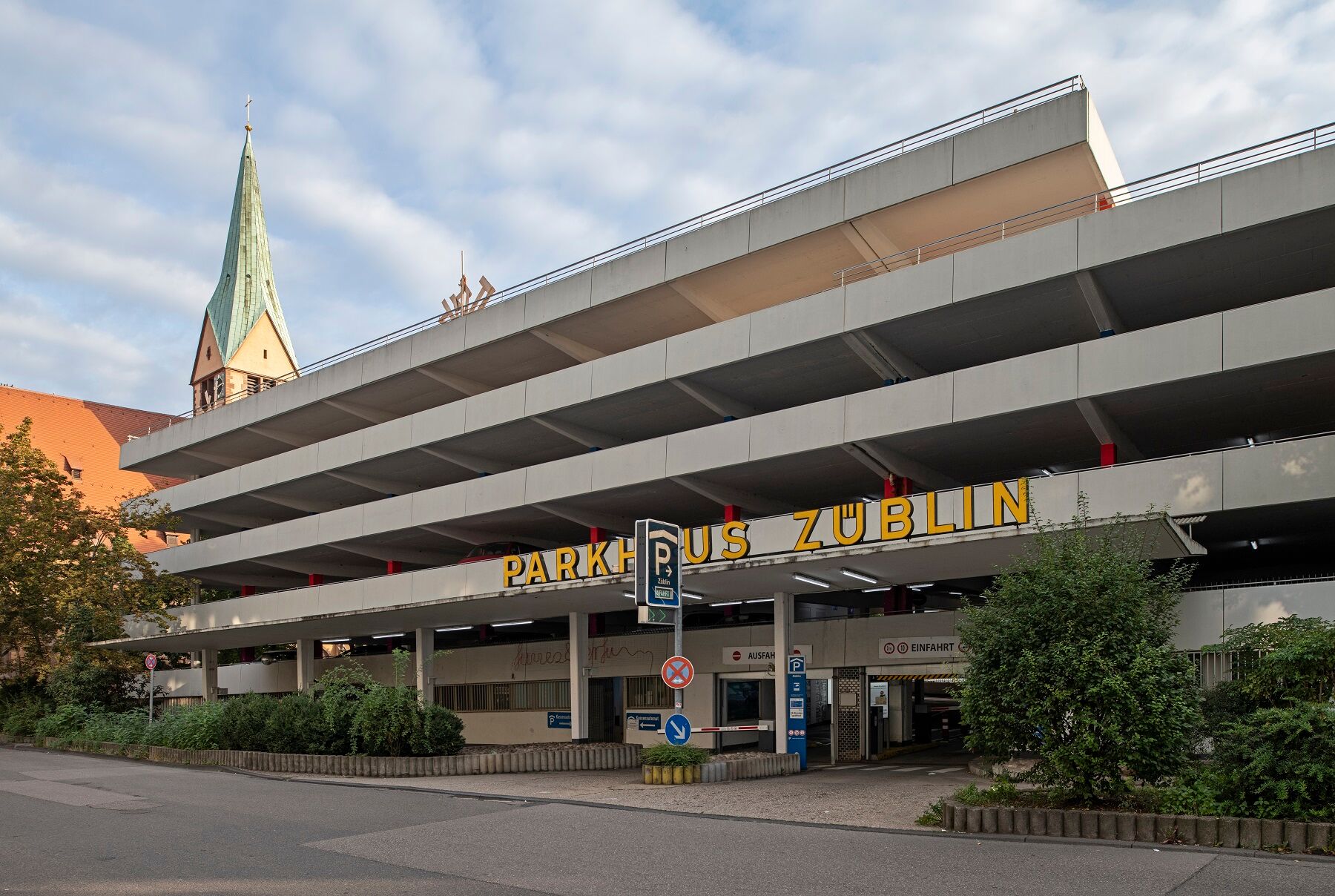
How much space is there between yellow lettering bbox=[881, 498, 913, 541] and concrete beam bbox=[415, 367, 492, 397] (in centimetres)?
2067

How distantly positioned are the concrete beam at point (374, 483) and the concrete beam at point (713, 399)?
15770mm

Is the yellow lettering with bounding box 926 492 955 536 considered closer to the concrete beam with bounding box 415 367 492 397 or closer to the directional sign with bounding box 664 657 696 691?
the directional sign with bounding box 664 657 696 691

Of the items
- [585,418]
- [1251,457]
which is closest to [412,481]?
[585,418]

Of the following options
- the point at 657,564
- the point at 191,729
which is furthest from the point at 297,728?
the point at 657,564

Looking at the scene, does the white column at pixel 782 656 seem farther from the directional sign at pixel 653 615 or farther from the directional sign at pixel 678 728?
the directional sign at pixel 678 728

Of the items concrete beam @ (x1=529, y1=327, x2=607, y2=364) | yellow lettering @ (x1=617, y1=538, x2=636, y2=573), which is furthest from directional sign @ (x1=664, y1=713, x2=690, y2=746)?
concrete beam @ (x1=529, y1=327, x2=607, y2=364)

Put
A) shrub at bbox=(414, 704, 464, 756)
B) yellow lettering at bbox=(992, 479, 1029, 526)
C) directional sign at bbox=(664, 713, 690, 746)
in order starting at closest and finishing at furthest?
yellow lettering at bbox=(992, 479, 1029, 526)
directional sign at bbox=(664, 713, 690, 746)
shrub at bbox=(414, 704, 464, 756)

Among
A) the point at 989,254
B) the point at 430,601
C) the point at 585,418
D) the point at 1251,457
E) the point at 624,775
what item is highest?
the point at 989,254

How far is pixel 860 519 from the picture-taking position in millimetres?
20844

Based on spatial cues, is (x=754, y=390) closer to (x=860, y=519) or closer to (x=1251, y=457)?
(x=860, y=519)

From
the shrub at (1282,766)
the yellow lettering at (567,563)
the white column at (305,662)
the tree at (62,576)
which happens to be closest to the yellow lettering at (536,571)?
the yellow lettering at (567,563)

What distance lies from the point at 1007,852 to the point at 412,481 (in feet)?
111

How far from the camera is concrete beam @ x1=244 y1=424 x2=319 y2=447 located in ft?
150

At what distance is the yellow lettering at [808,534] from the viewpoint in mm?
21906
